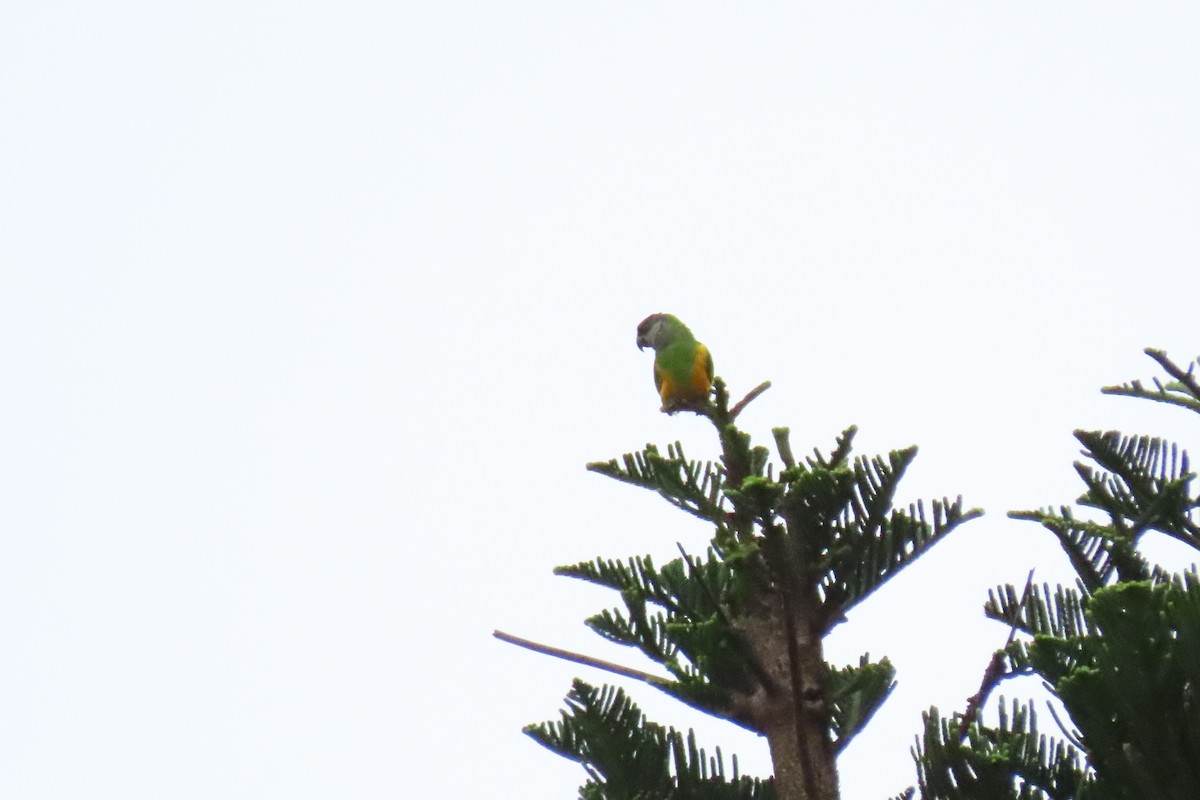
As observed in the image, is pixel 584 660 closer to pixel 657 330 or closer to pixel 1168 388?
pixel 1168 388

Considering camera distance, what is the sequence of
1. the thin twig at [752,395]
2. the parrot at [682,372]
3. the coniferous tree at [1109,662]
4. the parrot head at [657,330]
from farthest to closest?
the parrot head at [657,330], the parrot at [682,372], the thin twig at [752,395], the coniferous tree at [1109,662]

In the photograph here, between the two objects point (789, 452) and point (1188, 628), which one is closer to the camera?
point (1188, 628)

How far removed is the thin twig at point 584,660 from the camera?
3.06 meters

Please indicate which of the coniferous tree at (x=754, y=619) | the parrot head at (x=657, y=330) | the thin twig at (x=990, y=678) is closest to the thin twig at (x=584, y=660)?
the coniferous tree at (x=754, y=619)

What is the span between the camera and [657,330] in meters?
7.36

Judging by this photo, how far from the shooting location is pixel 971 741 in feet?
9.93

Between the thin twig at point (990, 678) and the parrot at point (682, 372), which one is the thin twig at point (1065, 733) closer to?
the thin twig at point (990, 678)

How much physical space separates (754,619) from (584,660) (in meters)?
0.42

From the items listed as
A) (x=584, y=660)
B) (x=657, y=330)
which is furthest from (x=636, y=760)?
(x=657, y=330)

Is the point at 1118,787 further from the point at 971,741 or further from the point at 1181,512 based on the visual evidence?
the point at 1181,512

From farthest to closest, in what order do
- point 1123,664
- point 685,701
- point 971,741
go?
point 685,701 → point 971,741 → point 1123,664

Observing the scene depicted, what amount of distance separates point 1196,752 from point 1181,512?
2.43ft

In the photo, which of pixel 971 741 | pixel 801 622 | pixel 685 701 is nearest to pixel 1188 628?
pixel 971 741

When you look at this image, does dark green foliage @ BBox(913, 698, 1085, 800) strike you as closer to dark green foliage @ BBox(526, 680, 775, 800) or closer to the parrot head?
dark green foliage @ BBox(526, 680, 775, 800)
